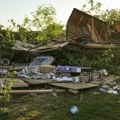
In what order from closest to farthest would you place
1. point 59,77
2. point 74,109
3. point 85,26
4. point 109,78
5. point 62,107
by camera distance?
point 74,109 → point 62,107 → point 59,77 → point 109,78 → point 85,26

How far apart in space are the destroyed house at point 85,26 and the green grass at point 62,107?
33.9ft

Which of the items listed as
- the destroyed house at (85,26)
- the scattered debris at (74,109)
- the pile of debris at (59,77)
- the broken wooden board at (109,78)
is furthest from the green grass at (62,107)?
the destroyed house at (85,26)

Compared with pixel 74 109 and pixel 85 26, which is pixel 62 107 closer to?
pixel 74 109

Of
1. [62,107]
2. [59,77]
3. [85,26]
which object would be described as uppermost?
[85,26]

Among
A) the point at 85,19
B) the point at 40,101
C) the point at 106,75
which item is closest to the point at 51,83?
the point at 40,101

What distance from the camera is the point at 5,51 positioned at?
526 inches

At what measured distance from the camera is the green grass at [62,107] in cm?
466

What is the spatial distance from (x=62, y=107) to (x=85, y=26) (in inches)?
555

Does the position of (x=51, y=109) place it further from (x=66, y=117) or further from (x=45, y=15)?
(x=45, y=15)

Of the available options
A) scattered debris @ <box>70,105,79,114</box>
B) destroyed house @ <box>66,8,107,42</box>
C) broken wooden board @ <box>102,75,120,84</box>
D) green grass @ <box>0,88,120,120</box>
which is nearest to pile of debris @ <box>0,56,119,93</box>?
broken wooden board @ <box>102,75,120,84</box>

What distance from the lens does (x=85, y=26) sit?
18.7 m

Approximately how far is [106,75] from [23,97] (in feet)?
14.5

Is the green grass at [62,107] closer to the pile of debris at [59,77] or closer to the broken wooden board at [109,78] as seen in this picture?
the pile of debris at [59,77]

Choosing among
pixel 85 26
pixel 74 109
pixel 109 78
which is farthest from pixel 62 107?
pixel 85 26
